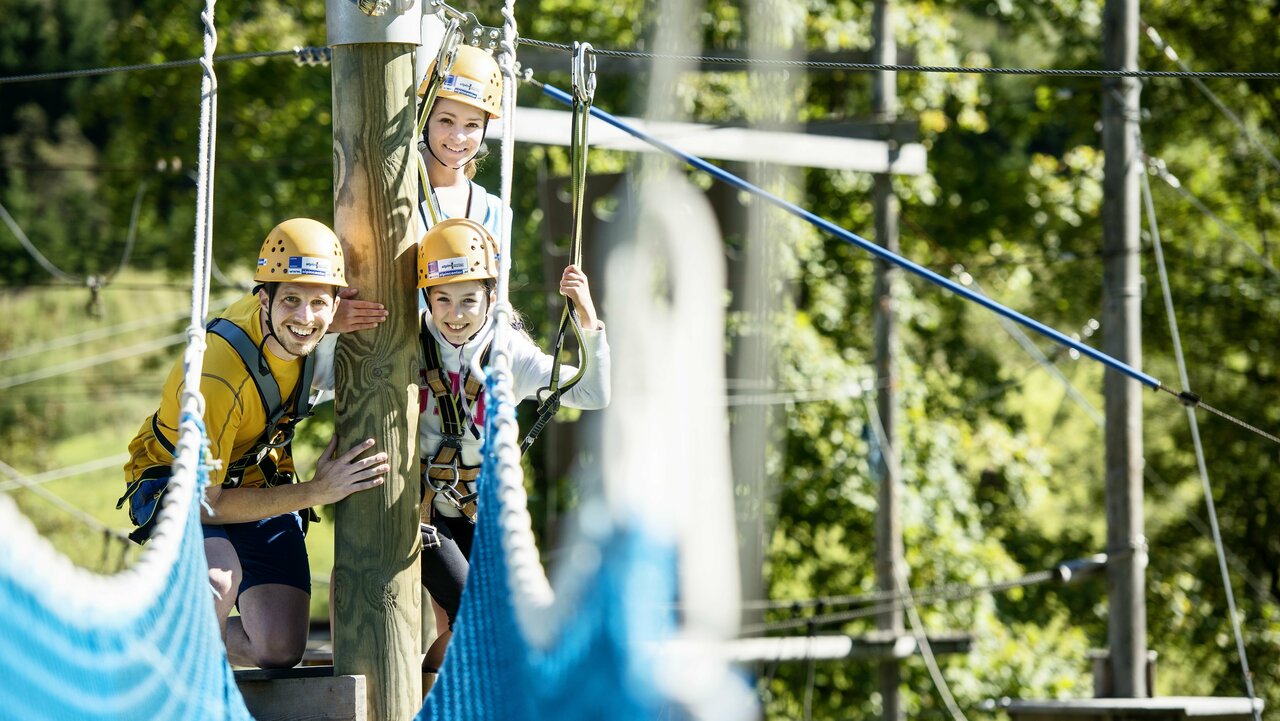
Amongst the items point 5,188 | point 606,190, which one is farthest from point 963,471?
point 5,188

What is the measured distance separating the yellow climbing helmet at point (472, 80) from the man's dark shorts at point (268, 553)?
103 cm

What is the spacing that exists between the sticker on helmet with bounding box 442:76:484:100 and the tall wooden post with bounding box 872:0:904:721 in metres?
6.87

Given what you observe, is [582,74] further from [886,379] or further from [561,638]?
[886,379]

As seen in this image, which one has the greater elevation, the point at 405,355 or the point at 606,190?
the point at 606,190

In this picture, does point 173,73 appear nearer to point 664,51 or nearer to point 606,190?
point 606,190

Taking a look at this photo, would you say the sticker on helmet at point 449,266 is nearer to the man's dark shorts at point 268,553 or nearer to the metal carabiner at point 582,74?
the metal carabiner at point 582,74

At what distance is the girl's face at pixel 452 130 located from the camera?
353 cm

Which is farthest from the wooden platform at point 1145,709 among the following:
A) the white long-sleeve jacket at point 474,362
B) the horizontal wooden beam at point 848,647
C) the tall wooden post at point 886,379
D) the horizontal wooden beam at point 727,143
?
the white long-sleeve jacket at point 474,362

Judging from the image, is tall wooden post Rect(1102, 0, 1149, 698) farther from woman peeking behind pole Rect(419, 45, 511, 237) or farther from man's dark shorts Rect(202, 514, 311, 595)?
man's dark shorts Rect(202, 514, 311, 595)

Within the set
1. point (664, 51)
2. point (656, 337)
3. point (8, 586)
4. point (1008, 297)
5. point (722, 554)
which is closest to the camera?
point (722, 554)

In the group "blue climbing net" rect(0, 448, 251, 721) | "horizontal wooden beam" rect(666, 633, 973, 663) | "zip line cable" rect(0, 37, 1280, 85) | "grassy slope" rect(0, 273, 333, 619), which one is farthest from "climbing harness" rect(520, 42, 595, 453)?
"grassy slope" rect(0, 273, 333, 619)

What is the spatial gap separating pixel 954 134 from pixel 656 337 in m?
14.5

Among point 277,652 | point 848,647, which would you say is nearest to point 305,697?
point 277,652

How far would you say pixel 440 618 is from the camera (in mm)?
3594
